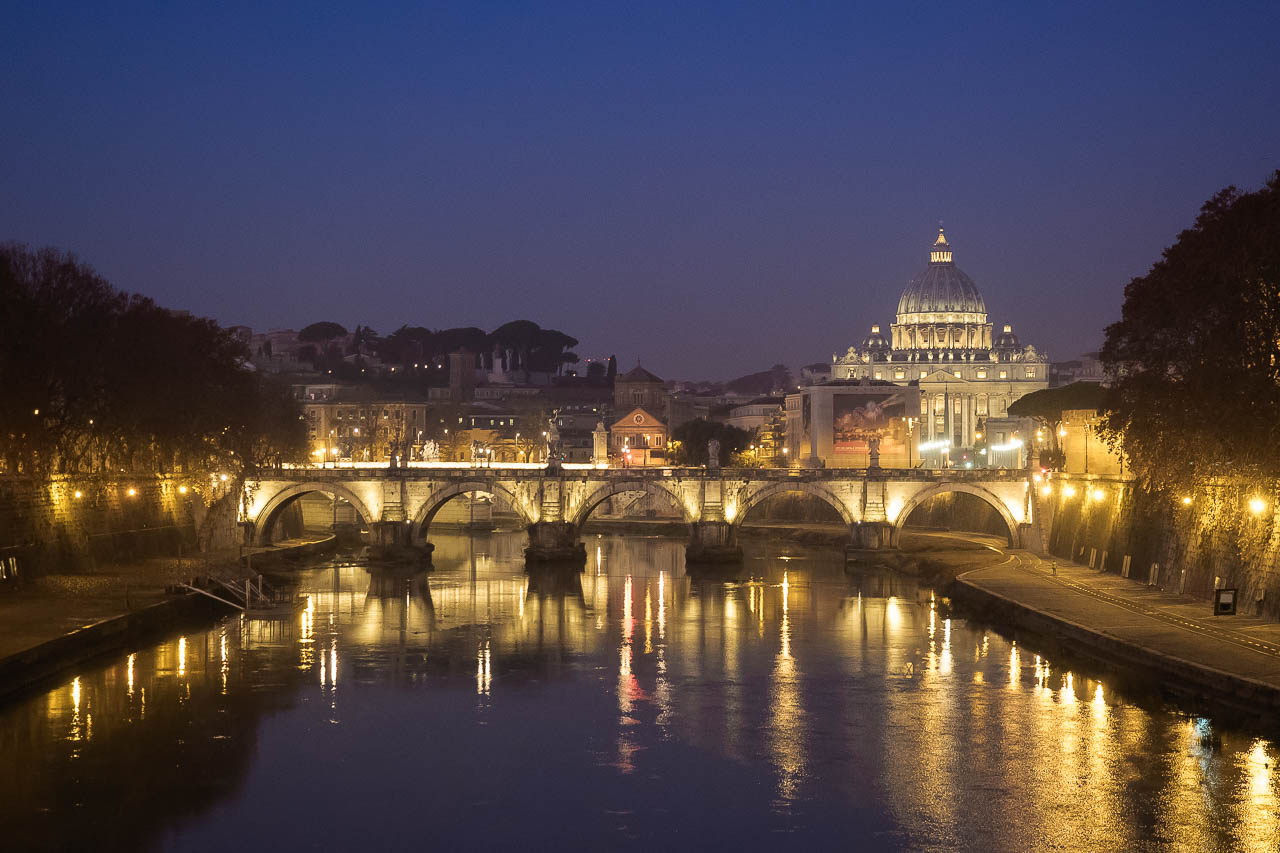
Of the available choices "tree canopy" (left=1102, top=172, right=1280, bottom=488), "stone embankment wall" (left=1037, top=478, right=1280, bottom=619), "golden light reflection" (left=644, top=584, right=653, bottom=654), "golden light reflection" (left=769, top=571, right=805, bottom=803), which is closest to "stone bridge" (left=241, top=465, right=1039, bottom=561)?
"stone embankment wall" (left=1037, top=478, right=1280, bottom=619)

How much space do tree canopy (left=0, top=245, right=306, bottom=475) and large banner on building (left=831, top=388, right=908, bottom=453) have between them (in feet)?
218

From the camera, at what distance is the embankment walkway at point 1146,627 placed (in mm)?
31219

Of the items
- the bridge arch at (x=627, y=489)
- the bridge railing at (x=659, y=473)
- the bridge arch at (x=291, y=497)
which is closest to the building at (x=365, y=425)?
the bridge arch at (x=291, y=497)

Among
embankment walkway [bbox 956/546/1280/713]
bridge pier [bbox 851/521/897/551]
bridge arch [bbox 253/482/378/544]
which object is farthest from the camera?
bridge arch [bbox 253/482/378/544]

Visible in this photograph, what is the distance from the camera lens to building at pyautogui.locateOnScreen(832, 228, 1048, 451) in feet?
548

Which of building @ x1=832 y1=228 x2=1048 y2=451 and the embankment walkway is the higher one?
building @ x1=832 y1=228 x2=1048 y2=451

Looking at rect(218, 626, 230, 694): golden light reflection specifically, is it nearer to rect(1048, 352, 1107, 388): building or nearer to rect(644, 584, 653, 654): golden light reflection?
rect(644, 584, 653, 654): golden light reflection

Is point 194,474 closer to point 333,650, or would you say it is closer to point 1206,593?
point 333,650

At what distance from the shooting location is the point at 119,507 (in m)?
55.2

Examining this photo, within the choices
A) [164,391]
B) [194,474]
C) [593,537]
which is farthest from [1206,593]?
[593,537]

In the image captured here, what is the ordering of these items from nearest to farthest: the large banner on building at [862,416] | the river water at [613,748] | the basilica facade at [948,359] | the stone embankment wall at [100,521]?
the river water at [613,748] < the stone embankment wall at [100,521] < the large banner on building at [862,416] < the basilica facade at [948,359]

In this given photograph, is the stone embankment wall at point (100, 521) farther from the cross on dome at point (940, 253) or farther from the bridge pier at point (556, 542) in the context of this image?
the cross on dome at point (940, 253)

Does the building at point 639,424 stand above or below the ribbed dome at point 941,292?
below

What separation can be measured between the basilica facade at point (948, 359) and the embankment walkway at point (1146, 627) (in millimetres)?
101763
